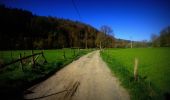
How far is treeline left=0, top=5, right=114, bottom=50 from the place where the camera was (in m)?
79.1

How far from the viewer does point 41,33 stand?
5027 inches

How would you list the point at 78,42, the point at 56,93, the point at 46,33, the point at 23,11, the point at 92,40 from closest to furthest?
the point at 56,93 → the point at 23,11 → the point at 46,33 → the point at 78,42 → the point at 92,40

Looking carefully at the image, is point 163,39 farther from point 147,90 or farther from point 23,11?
point 147,90

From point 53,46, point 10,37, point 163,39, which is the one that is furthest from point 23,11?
point 163,39

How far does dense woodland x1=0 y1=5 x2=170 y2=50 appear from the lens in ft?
262

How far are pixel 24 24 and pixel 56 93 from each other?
83.9m

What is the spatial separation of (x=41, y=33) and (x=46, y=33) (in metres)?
6.50

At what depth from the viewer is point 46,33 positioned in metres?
134

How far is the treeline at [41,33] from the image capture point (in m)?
79.1

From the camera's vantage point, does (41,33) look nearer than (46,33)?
Yes

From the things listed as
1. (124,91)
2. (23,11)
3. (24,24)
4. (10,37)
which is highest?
(23,11)

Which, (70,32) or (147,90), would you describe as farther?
(70,32)

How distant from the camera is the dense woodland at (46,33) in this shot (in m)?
79.9

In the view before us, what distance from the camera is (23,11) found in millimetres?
85250
